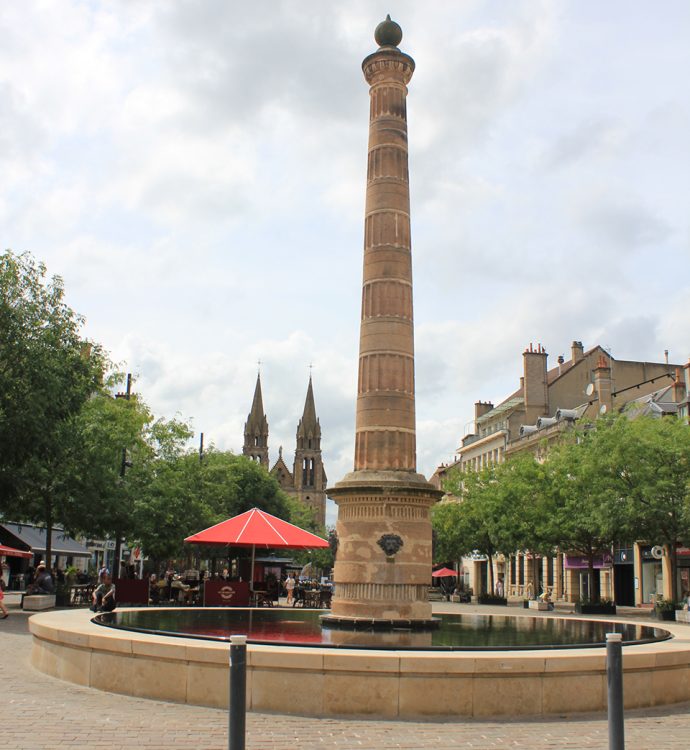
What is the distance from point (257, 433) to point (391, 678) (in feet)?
474

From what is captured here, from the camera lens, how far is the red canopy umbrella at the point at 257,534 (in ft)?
80.2

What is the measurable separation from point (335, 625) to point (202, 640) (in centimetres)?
587

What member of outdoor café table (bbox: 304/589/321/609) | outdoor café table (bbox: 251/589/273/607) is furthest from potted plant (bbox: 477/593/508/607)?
outdoor café table (bbox: 251/589/273/607)

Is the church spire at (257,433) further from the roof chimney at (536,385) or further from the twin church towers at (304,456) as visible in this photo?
the roof chimney at (536,385)

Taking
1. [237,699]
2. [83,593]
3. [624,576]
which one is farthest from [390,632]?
[624,576]

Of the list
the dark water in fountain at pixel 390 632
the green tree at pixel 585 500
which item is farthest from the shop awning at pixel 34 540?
the dark water in fountain at pixel 390 632

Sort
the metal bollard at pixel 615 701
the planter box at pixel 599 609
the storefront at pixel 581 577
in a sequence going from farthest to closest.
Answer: the storefront at pixel 581 577 → the planter box at pixel 599 609 → the metal bollard at pixel 615 701

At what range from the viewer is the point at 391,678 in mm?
10859

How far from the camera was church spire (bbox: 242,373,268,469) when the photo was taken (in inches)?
6024

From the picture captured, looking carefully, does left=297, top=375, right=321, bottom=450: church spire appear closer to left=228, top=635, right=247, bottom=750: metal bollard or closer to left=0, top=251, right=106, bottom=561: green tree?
left=0, top=251, right=106, bottom=561: green tree

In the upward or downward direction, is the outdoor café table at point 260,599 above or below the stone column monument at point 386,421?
below

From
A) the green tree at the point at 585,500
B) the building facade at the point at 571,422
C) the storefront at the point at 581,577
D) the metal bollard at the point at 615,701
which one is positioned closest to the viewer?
the metal bollard at the point at 615,701

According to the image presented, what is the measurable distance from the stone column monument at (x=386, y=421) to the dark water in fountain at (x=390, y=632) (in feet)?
3.48

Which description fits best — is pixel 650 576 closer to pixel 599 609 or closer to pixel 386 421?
pixel 599 609
